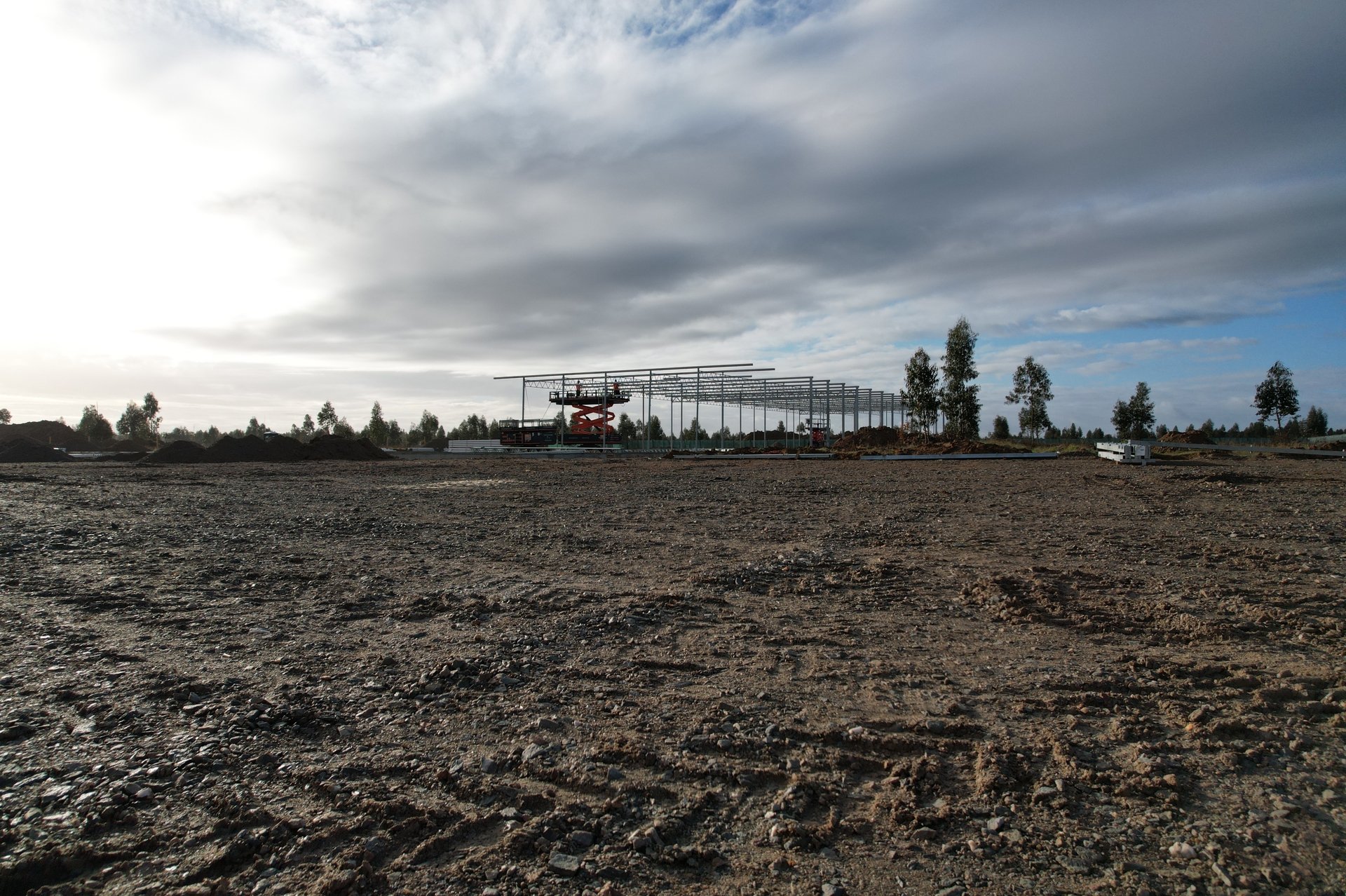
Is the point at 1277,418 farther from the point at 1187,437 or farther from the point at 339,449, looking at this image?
the point at 339,449

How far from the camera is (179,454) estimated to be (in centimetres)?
2880

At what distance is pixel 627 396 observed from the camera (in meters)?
40.1

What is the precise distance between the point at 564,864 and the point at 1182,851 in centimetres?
226

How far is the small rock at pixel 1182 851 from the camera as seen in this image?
2.34 m

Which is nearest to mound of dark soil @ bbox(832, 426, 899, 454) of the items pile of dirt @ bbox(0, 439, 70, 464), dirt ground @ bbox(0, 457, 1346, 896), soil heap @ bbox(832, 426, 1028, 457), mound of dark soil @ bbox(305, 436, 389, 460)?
soil heap @ bbox(832, 426, 1028, 457)

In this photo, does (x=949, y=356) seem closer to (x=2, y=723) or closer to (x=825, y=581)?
(x=825, y=581)

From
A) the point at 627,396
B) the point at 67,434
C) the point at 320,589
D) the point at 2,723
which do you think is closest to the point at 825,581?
the point at 320,589

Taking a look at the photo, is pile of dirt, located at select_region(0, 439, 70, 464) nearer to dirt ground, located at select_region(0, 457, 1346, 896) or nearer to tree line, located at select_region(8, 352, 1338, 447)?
tree line, located at select_region(8, 352, 1338, 447)

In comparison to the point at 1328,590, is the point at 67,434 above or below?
above

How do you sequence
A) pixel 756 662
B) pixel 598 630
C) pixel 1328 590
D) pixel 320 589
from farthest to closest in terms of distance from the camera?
pixel 320 589 → pixel 1328 590 → pixel 598 630 → pixel 756 662

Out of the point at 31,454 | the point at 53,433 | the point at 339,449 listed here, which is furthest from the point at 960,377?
the point at 53,433

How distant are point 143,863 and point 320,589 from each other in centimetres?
413

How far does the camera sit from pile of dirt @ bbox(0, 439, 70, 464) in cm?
2958

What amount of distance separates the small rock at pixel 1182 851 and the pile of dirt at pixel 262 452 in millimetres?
33969
